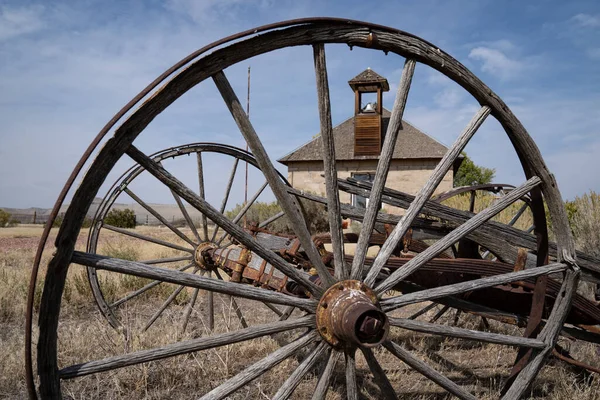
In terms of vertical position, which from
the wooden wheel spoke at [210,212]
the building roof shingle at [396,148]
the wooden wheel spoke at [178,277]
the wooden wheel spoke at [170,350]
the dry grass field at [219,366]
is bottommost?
the dry grass field at [219,366]

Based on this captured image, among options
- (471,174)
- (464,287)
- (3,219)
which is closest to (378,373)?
(464,287)

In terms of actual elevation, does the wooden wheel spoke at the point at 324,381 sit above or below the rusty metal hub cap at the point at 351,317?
below

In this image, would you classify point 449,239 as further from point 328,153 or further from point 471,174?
point 471,174

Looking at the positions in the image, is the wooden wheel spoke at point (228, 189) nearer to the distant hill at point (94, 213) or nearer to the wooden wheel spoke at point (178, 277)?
the distant hill at point (94, 213)

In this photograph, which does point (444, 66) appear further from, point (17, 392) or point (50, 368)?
point (17, 392)

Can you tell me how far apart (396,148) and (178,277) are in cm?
1754

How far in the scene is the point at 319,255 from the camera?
2.17 meters

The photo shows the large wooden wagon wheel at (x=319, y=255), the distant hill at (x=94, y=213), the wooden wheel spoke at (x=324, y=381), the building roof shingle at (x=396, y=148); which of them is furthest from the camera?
the distant hill at (x=94, y=213)

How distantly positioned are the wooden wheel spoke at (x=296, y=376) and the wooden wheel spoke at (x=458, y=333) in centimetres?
36

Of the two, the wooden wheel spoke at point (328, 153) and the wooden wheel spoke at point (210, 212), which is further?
the wooden wheel spoke at point (328, 153)

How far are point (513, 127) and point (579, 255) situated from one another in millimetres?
950


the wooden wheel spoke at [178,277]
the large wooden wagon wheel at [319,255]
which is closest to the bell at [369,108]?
the large wooden wagon wheel at [319,255]

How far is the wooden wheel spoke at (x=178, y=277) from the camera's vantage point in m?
1.78

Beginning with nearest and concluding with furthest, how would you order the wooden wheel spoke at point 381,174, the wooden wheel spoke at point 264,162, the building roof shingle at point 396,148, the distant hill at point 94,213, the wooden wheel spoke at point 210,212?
the wooden wheel spoke at point 210,212
the wooden wheel spoke at point 264,162
the wooden wheel spoke at point 381,174
the building roof shingle at point 396,148
the distant hill at point 94,213
